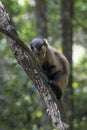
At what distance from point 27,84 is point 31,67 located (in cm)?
467

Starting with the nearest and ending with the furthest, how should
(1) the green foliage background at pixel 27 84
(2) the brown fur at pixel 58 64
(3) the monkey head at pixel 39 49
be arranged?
(3) the monkey head at pixel 39 49, (2) the brown fur at pixel 58 64, (1) the green foliage background at pixel 27 84

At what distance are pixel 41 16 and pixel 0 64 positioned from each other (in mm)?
1556

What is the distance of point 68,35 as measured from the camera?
10047 mm

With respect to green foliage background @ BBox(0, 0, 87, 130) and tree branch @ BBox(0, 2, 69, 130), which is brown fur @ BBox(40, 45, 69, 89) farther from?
tree branch @ BBox(0, 2, 69, 130)

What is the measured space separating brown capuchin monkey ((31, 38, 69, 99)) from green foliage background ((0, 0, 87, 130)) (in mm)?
463

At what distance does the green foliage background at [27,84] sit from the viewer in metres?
7.63

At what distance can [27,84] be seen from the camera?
8.78m

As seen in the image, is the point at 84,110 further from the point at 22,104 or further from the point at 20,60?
the point at 20,60

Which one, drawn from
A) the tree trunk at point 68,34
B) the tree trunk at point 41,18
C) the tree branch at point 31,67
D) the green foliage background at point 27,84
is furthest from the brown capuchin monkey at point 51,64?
the tree trunk at point 68,34

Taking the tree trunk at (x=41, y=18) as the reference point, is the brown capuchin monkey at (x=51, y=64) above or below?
below

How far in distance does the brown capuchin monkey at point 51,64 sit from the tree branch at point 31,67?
1.09 metres

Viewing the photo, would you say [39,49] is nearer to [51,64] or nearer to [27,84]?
[51,64]

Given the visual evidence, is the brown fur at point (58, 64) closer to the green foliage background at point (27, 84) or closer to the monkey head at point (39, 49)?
the monkey head at point (39, 49)

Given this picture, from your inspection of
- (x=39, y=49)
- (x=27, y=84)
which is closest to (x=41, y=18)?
(x=27, y=84)
